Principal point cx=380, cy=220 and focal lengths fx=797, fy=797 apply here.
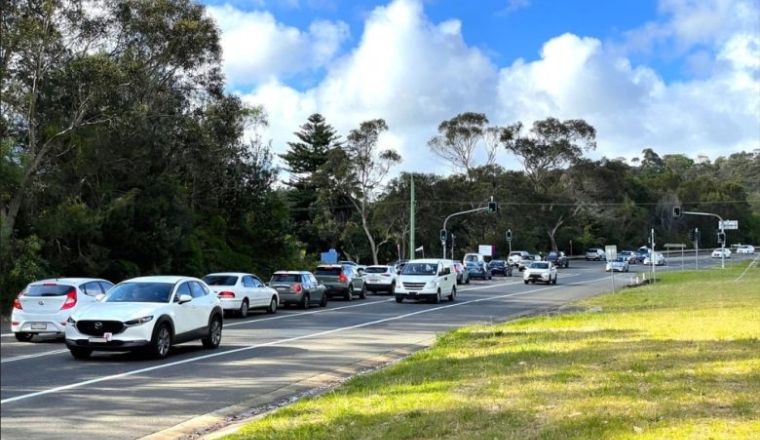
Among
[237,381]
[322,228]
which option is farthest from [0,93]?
[322,228]

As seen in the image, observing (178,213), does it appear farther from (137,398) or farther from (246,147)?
(137,398)

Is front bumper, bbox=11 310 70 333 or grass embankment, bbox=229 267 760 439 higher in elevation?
front bumper, bbox=11 310 70 333

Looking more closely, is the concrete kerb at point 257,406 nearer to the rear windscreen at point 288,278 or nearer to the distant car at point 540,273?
the rear windscreen at point 288,278

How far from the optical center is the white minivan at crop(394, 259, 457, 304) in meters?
32.8

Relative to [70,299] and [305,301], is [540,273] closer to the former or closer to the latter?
[305,301]

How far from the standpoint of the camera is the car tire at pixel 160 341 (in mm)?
14721

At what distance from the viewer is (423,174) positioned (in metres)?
83.9

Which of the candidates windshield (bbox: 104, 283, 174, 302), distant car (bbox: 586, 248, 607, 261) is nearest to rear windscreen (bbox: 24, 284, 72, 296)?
windshield (bbox: 104, 283, 174, 302)

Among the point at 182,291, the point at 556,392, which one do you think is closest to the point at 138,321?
the point at 182,291

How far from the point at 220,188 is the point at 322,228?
32.1 metres

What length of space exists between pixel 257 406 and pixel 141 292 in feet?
19.9

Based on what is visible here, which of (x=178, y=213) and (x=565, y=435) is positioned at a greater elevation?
(x=178, y=213)

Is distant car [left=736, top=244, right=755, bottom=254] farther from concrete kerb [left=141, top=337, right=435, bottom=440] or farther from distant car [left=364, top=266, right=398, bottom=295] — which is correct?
concrete kerb [left=141, top=337, right=435, bottom=440]

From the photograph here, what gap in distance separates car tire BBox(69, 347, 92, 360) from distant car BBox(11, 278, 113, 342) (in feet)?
11.5
